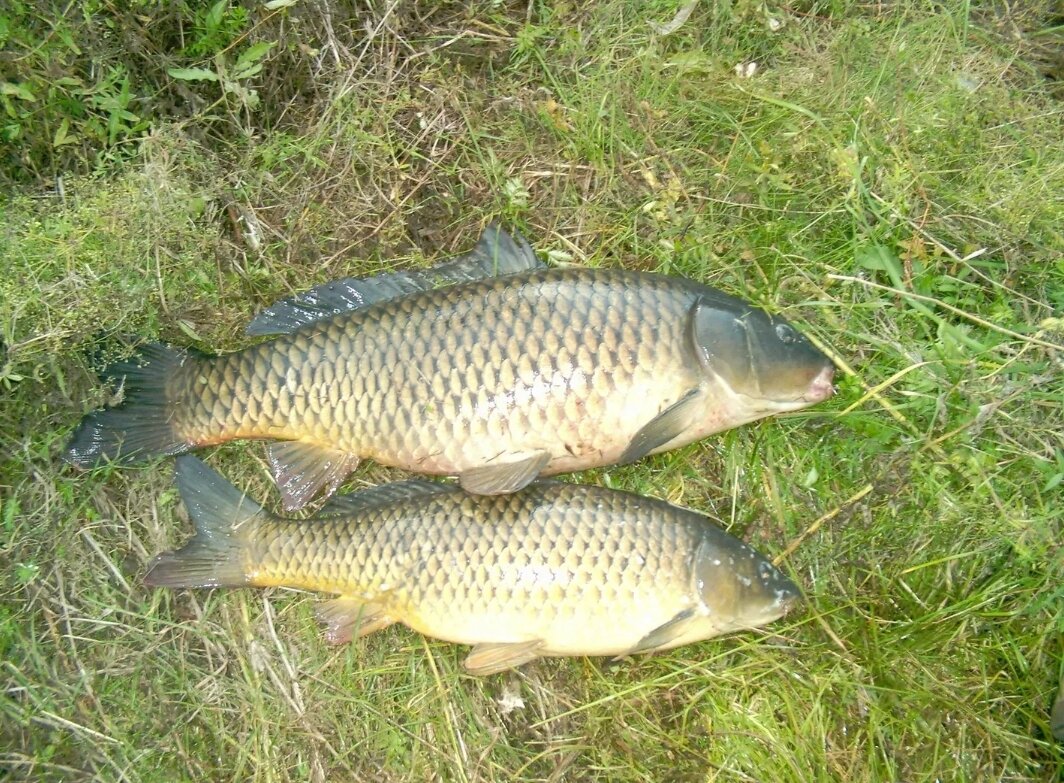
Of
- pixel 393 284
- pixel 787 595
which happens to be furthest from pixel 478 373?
pixel 787 595

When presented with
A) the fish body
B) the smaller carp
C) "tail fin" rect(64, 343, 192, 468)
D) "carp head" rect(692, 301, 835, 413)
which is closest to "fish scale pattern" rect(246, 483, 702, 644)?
the smaller carp

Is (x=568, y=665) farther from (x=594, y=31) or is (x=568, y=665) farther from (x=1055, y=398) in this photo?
(x=594, y=31)

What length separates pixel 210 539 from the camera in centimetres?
229

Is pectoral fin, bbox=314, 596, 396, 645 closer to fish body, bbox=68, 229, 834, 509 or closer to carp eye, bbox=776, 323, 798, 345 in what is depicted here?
fish body, bbox=68, 229, 834, 509

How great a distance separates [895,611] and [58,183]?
3023mm

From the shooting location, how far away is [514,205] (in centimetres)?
251

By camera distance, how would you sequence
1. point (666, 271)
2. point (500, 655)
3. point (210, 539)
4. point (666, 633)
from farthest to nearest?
point (666, 271) → point (210, 539) → point (500, 655) → point (666, 633)

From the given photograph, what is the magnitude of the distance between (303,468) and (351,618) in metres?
0.48

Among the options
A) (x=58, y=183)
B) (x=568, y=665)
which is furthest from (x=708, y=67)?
(x=58, y=183)

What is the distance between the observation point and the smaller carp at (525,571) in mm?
2057

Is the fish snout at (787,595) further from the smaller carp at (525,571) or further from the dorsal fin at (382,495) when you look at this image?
the dorsal fin at (382,495)

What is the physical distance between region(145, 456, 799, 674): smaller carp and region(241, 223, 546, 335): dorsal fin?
64 cm

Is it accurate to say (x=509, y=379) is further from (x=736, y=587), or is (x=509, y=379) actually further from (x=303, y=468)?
(x=736, y=587)

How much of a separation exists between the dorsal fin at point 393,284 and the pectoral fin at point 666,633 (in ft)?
3.73
